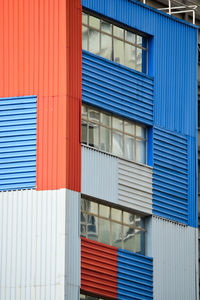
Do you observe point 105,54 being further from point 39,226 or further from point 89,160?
point 39,226

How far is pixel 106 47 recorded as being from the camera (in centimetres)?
5509

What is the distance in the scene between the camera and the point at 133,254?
175ft

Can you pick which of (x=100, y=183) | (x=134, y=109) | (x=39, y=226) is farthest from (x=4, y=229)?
(x=134, y=109)

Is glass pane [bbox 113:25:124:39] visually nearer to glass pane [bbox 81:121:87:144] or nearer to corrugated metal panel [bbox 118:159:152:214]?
glass pane [bbox 81:121:87:144]

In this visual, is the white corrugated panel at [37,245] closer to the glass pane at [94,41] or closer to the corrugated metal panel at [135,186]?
the corrugated metal panel at [135,186]

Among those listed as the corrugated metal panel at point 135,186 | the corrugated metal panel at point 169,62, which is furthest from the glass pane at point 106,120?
the corrugated metal panel at point 169,62

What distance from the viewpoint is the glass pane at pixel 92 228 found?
170ft

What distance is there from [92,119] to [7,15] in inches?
245

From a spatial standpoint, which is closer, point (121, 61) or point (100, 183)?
point (100, 183)

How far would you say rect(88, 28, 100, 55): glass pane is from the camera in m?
54.2

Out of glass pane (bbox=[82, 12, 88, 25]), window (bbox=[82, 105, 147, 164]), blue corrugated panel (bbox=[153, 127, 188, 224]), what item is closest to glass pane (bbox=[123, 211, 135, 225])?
blue corrugated panel (bbox=[153, 127, 188, 224])

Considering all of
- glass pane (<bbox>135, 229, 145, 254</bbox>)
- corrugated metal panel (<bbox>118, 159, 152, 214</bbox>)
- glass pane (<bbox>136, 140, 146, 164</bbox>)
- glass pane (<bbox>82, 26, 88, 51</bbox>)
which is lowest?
glass pane (<bbox>135, 229, 145, 254</bbox>)

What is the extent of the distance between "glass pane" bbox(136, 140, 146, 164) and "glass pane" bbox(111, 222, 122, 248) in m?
3.74

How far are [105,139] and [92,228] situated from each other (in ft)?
14.9
